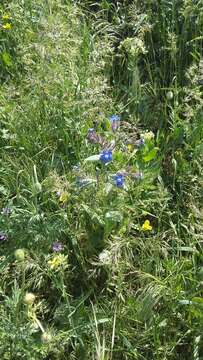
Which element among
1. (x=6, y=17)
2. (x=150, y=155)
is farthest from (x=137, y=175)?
(x=6, y=17)

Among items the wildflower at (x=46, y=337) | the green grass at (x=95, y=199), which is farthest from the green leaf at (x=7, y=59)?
the wildflower at (x=46, y=337)

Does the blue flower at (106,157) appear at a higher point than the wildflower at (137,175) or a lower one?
higher

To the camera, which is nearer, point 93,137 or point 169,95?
point 93,137

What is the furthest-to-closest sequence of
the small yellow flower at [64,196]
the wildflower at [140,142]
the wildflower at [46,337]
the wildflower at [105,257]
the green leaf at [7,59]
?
the green leaf at [7,59] → the wildflower at [140,142] → the small yellow flower at [64,196] → the wildflower at [105,257] → the wildflower at [46,337]

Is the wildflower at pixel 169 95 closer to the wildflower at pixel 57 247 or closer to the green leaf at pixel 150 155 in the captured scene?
the green leaf at pixel 150 155

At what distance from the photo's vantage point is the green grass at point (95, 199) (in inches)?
67.7

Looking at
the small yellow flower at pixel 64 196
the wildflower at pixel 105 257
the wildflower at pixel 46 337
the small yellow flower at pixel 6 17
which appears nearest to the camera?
the wildflower at pixel 46 337

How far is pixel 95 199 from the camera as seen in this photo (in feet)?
6.05

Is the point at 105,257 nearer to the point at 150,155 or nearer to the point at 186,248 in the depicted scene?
the point at 186,248

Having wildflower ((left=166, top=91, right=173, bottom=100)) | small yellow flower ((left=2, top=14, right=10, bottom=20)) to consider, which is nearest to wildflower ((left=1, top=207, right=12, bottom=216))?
wildflower ((left=166, top=91, right=173, bottom=100))

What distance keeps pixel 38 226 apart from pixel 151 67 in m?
1.03

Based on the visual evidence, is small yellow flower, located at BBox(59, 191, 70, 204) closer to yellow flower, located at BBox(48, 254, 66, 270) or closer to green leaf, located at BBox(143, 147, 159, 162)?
yellow flower, located at BBox(48, 254, 66, 270)

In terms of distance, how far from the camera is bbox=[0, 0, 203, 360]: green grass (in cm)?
172

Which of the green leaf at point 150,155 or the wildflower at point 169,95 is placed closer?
the green leaf at point 150,155
